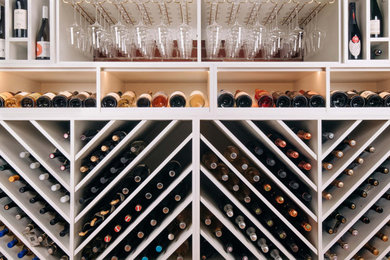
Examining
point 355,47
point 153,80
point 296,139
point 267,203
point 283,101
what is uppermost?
point 355,47

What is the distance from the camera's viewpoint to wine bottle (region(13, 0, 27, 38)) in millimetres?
1221

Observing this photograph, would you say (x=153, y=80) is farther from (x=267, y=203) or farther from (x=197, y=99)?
(x=267, y=203)

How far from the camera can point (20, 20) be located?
122 cm

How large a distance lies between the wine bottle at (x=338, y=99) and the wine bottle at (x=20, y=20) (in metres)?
1.47

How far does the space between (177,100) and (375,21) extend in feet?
3.26

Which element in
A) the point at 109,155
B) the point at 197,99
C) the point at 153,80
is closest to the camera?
the point at 109,155

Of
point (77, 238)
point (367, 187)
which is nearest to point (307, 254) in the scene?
point (367, 187)

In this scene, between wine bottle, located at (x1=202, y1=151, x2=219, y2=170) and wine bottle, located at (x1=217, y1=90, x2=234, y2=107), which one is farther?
wine bottle, located at (x1=202, y1=151, x2=219, y2=170)

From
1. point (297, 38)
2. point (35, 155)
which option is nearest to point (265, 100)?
point (297, 38)

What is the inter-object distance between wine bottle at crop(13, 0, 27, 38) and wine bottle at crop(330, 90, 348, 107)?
147 centimetres

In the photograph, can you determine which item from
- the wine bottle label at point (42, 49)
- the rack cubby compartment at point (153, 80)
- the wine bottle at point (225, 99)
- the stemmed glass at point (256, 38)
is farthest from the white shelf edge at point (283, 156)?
A: the wine bottle label at point (42, 49)

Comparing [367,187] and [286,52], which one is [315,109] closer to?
[286,52]

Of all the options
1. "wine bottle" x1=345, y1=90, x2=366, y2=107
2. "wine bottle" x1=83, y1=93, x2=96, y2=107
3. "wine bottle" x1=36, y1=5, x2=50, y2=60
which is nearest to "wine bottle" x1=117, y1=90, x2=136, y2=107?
"wine bottle" x1=83, y1=93, x2=96, y2=107

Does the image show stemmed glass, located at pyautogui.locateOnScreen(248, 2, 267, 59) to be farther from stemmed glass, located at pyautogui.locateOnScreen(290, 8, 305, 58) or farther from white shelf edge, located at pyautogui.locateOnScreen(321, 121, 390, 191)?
white shelf edge, located at pyautogui.locateOnScreen(321, 121, 390, 191)
